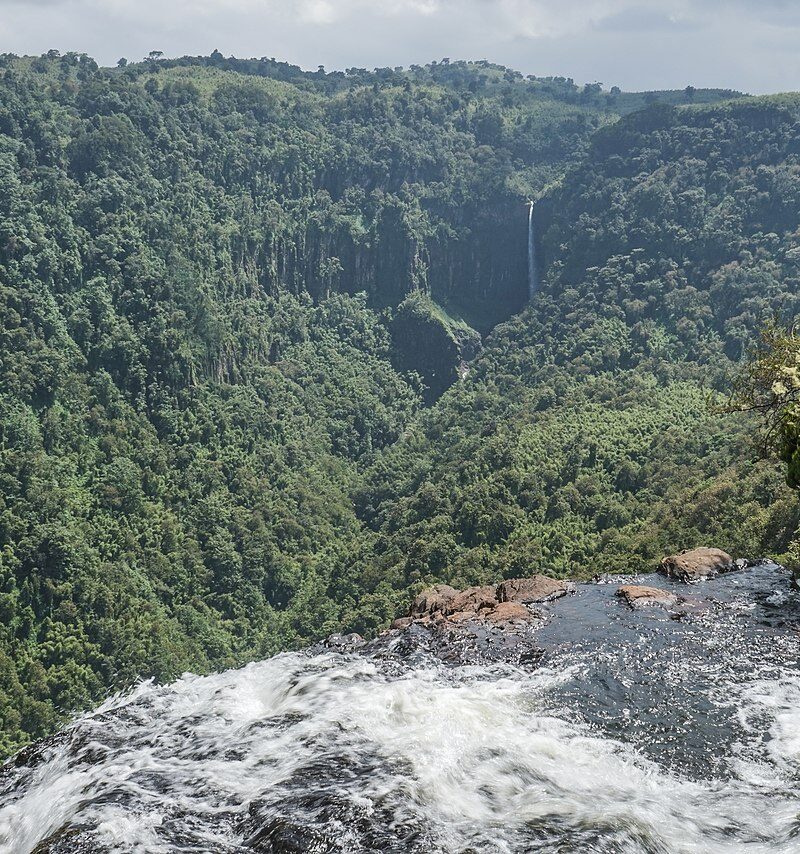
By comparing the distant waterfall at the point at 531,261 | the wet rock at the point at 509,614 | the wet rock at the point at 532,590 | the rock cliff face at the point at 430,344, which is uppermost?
the distant waterfall at the point at 531,261

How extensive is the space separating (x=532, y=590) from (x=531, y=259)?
93535 mm

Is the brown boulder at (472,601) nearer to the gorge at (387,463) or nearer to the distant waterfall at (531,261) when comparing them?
the gorge at (387,463)

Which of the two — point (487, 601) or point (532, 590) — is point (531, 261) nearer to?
point (532, 590)

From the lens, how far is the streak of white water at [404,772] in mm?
13641

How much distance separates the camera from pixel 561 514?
185 ft

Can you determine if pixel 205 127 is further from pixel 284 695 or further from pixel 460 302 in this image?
pixel 284 695

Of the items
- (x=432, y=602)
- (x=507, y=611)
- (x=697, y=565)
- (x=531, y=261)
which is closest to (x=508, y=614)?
(x=507, y=611)

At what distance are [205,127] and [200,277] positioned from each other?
26.0m

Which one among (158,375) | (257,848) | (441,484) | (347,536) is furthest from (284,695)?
(158,375)

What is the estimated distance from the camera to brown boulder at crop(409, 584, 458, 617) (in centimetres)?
2386

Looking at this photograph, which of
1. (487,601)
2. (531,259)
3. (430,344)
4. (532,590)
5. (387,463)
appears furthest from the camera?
(531,259)

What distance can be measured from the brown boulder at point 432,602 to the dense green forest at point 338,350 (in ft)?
38.2

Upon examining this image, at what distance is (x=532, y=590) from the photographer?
25.0 meters

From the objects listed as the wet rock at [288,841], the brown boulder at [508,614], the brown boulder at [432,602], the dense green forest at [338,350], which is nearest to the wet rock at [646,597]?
the brown boulder at [508,614]
